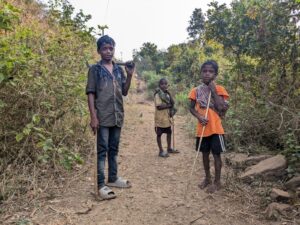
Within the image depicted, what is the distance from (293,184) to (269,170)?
0.48m

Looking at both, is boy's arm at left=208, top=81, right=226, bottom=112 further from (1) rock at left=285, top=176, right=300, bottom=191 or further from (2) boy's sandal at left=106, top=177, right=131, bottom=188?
(2) boy's sandal at left=106, top=177, right=131, bottom=188

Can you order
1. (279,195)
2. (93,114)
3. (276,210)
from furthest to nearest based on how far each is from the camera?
(93,114) < (279,195) < (276,210)

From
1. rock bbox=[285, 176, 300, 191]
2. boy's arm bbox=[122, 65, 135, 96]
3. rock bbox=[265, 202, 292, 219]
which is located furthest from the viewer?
boy's arm bbox=[122, 65, 135, 96]

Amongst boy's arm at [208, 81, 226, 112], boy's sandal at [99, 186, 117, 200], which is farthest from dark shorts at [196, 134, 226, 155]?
boy's sandal at [99, 186, 117, 200]

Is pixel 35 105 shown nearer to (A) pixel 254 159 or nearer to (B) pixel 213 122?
(B) pixel 213 122

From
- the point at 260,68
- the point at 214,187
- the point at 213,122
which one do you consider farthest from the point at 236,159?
the point at 260,68

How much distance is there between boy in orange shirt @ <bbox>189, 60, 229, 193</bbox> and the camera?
4.17 metres

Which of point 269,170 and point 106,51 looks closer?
point 106,51

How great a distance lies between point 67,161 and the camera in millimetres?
4062

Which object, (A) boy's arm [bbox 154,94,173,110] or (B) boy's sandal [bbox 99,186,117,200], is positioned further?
(A) boy's arm [bbox 154,94,173,110]

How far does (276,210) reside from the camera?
349 cm

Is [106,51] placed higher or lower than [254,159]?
higher

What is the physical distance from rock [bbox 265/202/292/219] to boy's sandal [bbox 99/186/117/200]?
66.8 inches

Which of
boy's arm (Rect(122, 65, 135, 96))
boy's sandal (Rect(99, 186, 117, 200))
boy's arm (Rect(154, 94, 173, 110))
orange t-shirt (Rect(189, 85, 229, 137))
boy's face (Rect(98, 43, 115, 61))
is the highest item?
boy's face (Rect(98, 43, 115, 61))
